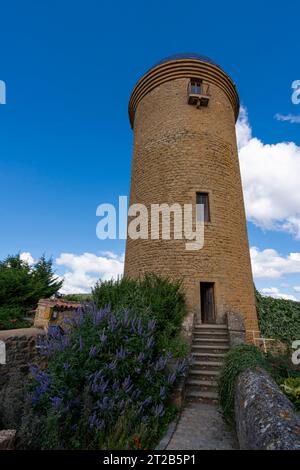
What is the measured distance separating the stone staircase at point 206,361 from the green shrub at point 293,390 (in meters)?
1.36

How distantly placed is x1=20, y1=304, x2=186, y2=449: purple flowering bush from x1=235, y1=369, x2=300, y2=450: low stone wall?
1.30m

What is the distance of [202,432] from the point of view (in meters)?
3.66

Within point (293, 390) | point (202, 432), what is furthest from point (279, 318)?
point (202, 432)

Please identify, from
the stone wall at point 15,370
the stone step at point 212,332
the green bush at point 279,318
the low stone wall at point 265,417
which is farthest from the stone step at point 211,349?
the green bush at point 279,318

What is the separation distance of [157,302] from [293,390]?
3205mm

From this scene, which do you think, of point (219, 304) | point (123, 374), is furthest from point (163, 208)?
point (123, 374)

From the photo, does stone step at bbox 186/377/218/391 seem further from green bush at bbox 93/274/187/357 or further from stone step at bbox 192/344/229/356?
stone step at bbox 192/344/229/356

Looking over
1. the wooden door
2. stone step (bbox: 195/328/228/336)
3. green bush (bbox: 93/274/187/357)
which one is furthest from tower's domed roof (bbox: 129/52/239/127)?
stone step (bbox: 195/328/228/336)

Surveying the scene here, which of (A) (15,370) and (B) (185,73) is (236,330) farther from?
(B) (185,73)

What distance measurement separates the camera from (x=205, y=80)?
10.7 metres

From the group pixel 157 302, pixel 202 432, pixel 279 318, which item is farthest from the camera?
pixel 279 318

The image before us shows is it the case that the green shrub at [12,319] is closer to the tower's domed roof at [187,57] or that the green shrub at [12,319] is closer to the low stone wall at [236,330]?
the low stone wall at [236,330]

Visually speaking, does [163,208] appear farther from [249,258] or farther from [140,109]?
[140,109]
